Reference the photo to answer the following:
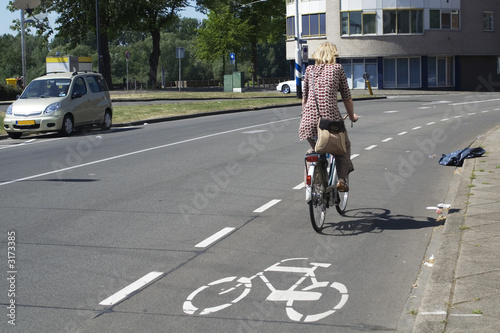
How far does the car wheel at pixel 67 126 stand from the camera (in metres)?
21.9

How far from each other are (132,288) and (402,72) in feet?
193

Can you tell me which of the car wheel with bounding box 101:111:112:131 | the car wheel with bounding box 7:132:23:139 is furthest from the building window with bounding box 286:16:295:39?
the car wheel with bounding box 7:132:23:139

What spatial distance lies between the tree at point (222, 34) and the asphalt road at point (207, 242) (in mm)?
59890

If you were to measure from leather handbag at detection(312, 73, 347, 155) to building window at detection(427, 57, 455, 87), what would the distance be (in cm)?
5687

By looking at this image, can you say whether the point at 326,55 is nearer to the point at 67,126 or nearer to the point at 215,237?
the point at 215,237

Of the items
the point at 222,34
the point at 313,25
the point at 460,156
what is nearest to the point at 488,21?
the point at 313,25

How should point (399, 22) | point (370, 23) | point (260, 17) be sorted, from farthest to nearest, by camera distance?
point (260, 17), point (370, 23), point (399, 22)

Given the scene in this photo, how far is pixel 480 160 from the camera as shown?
13.4 meters

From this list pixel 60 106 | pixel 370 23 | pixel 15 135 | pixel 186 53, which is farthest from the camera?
pixel 186 53

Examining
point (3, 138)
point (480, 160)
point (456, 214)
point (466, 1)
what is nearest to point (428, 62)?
point (466, 1)

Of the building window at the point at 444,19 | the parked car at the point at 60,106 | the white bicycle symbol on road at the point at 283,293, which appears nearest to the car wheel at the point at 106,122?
the parked car at the point at 60,106

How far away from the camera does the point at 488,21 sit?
6500 cm

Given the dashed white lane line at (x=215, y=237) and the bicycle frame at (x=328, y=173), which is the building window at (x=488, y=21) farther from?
the dashed white lane line at (x=215, y=237)

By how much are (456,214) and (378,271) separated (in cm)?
233
